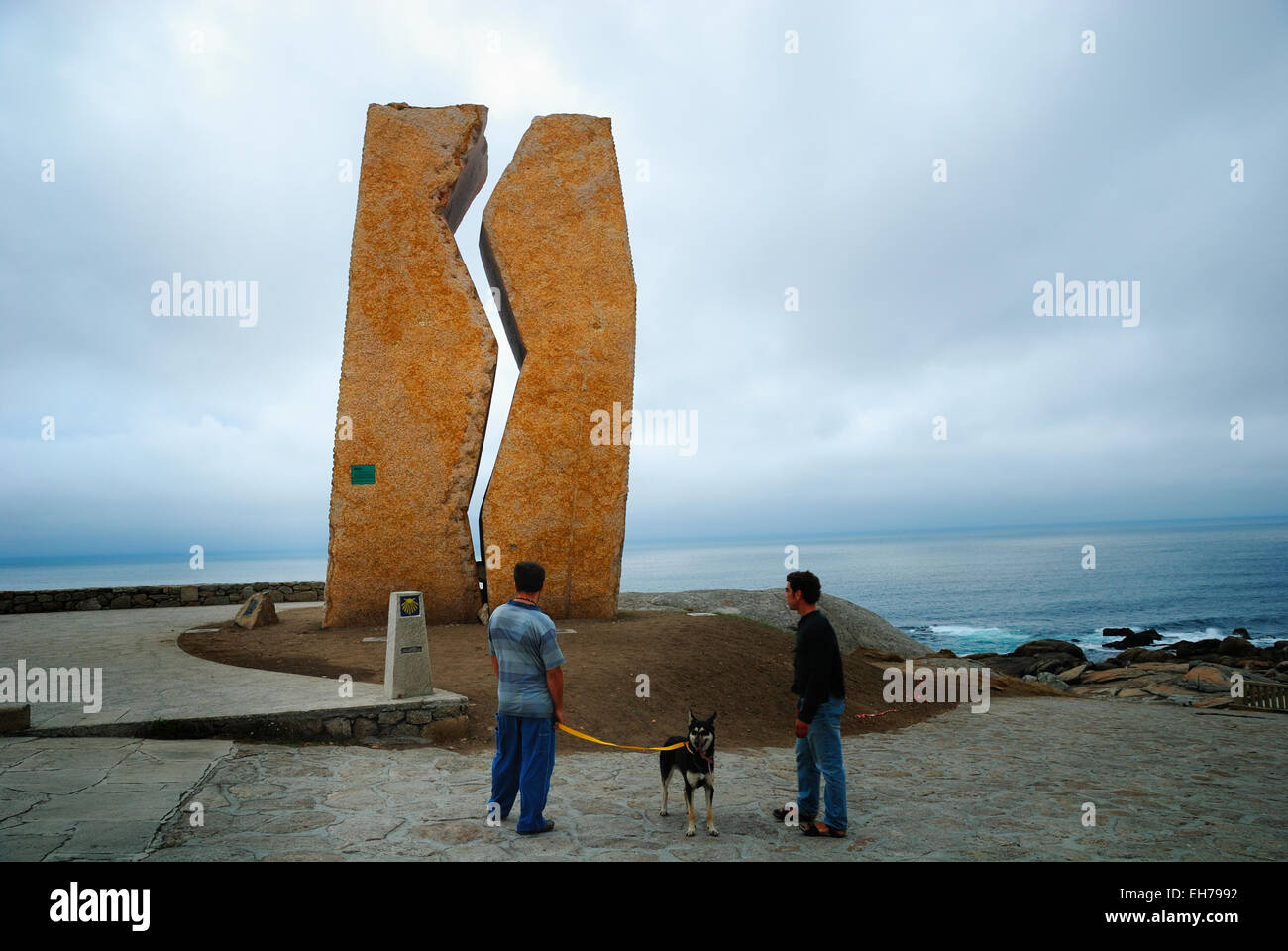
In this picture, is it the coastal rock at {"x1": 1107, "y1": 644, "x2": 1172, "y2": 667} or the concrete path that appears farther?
the coastal rock at {"x1": 1107, "y1": 644, "x2": 1172, "y2": 667}

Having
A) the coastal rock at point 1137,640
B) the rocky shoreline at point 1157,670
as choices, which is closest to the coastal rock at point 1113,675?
the rocky shoreline at point 1157,670

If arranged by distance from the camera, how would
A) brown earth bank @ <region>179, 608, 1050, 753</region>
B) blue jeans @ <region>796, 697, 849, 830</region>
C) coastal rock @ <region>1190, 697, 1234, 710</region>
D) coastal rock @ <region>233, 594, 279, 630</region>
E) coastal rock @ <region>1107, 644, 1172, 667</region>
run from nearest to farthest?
blue jeans @ <region>796, 697, 849, 830</region> → brown earth bank @ <region>179, 608, 1050, 753</region> → coastal rock @ <region>1190, 697, 1234, 710</region> → coastal rock @ <region>233, 594, 279, 630</region> → coastal rock @ <region>1107, 644, 1172, 667</region>

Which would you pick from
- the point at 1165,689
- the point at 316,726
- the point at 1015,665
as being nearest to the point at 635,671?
the point at 316,726

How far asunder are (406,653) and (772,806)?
3.82m

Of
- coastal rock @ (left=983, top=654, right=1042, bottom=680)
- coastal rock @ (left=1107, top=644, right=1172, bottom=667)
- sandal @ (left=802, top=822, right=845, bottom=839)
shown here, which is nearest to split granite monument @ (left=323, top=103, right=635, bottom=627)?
sandal @ (left=802, top=822, right=845, bottom=839)

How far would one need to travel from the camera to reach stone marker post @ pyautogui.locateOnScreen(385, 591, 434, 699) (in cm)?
732

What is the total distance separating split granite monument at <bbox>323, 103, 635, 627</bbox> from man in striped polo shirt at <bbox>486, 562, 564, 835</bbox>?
7520 millimetres

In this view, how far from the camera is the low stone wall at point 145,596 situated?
17.4 m

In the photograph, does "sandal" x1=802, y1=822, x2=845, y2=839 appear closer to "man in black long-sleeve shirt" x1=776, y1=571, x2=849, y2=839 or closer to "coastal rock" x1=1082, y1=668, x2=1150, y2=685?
"man in black long-sleeve shirt" x1=776, y1=571, x2=849, y2=839

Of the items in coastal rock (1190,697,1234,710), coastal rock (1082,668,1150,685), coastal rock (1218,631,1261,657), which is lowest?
coastal rock (1218,631,1261,657)

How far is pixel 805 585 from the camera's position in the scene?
497 cm

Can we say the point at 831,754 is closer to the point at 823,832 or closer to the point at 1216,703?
the point at 823,832

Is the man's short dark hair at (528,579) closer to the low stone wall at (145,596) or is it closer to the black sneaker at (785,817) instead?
the black sneaker at (785,817)
